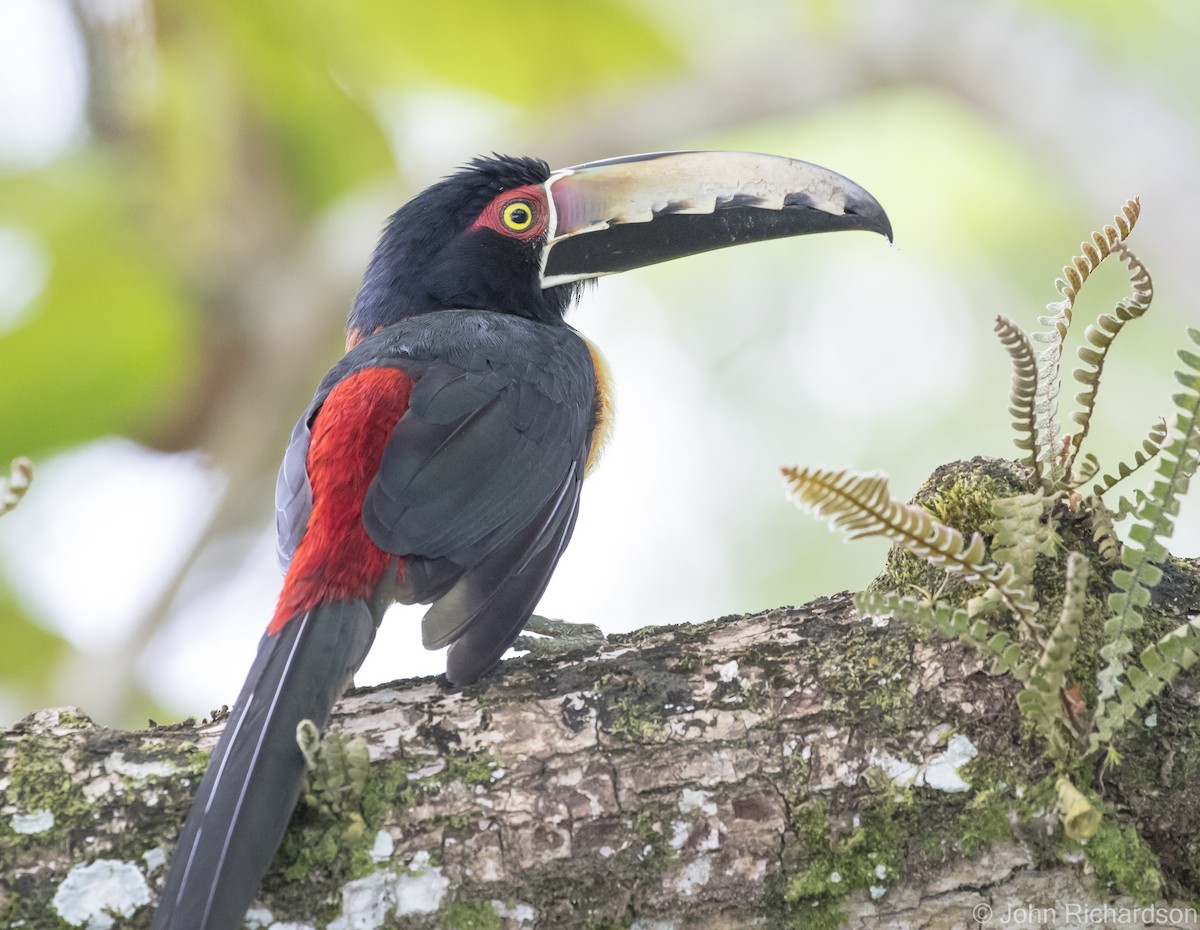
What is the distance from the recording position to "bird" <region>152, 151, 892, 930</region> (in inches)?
90.2

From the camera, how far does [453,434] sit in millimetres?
3275

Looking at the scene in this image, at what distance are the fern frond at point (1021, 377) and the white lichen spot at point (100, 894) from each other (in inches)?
70.0

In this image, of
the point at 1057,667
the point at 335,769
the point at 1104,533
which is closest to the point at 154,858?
the point at 335,769

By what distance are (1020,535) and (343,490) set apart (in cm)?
159

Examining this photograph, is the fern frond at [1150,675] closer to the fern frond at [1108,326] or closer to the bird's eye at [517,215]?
the fern frond at [1108,326]

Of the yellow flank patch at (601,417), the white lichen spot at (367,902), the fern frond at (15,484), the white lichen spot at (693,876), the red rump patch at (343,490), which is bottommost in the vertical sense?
the white lichen spot at (693,876)

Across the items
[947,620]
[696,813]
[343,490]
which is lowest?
[696,813]

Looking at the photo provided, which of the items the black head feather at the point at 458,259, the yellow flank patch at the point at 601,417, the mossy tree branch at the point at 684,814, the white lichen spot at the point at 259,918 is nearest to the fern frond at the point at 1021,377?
the mossy tree branch at the point at 684,814

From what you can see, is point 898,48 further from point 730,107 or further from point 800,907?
point 800,907

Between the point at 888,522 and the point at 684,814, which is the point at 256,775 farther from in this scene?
the point at 888,522

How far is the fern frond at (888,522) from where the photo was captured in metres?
Answer: 2.03

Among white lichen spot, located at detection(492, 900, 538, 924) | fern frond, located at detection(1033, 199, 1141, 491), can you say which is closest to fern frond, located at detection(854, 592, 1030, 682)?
fern frond, located at detection(1033, 199, 1141, 491)

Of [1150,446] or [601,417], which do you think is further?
[601,417]

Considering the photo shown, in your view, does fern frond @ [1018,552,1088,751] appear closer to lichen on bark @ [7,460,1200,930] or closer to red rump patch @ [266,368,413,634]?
lichen on bark @ [7,460,1200,930]
